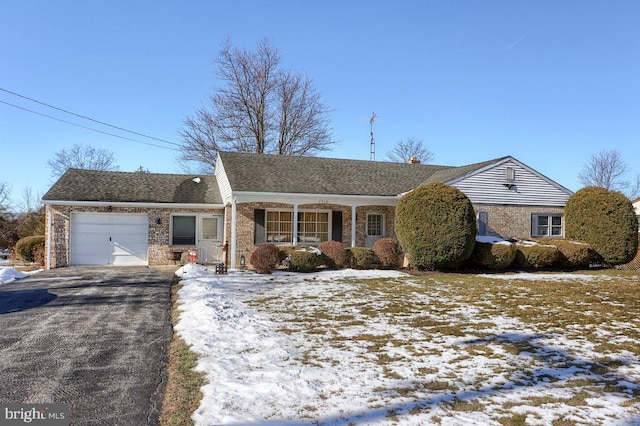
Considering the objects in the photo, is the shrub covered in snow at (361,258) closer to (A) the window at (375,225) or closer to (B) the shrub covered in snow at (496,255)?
(A) the window at (375,225)

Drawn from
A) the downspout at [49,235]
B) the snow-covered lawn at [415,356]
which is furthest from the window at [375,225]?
the downspout at [49,235]

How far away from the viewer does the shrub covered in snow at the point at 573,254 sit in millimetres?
15891

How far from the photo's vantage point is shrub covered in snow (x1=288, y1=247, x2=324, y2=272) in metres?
14.9

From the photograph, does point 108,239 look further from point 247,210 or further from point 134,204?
point 247,210

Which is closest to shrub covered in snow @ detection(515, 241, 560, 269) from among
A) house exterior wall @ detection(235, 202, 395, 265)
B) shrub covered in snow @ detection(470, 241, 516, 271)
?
shrub covered in snow @ detection(470, 241, 516, 271)

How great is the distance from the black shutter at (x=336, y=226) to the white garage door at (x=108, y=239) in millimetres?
7872

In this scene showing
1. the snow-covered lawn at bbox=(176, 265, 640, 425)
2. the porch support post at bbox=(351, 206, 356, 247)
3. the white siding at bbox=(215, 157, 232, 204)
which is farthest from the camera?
the porch support post at bbox=(351, 206, 356, 247)

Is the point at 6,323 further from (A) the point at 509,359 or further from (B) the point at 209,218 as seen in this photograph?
(B) the point at 209,218

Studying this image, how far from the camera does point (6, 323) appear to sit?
7.27 m

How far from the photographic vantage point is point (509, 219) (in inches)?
703

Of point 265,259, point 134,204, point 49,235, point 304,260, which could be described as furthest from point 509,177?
point 49,235

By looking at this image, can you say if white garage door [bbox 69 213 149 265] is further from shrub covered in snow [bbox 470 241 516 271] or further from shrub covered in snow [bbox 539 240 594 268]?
shrub covered in snow [bbox 539 240 594 268]

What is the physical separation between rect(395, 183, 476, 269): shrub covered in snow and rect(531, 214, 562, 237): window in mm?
5334

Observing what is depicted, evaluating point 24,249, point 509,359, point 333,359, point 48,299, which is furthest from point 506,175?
point 24,249
